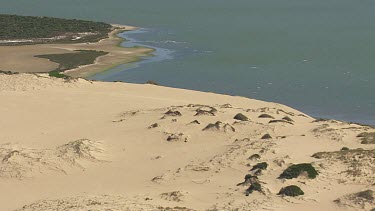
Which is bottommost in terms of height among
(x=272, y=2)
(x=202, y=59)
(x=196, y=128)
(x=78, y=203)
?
(x=78, y=203)

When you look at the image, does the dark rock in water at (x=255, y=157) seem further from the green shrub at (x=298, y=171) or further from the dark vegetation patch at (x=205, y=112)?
the dark vegetation patch at (x=205, y=112)

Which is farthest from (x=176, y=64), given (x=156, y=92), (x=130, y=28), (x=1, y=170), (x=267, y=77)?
(x=1, y=170)

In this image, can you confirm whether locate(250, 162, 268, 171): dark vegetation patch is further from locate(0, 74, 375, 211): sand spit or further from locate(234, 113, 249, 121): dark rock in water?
locate(234, 113, 249, 121): dark rock in water

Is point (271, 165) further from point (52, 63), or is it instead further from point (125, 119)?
point (52, 63)

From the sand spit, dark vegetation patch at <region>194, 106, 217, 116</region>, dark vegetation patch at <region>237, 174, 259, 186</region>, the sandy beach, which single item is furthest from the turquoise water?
dark vegetation patch at <region>237, 174, 259, 186</region>

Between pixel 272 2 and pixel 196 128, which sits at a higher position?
pixel 272 2

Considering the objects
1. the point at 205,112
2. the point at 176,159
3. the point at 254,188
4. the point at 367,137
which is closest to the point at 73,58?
the point at 205,112

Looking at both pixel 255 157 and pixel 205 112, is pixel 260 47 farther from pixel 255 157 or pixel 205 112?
pixel 255 157
